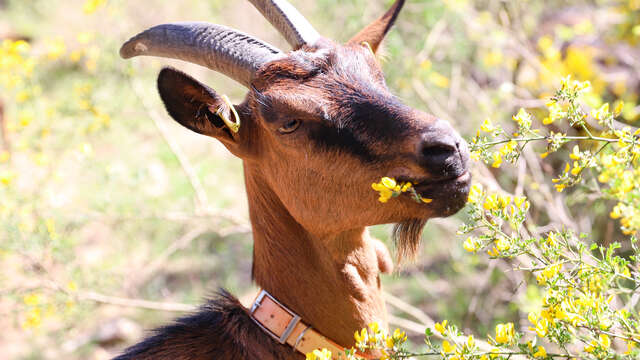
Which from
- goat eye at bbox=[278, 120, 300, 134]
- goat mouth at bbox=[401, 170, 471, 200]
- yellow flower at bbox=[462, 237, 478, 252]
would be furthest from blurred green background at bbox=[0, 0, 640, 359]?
yellow flower at bbox=[462, 237, 478, 252]

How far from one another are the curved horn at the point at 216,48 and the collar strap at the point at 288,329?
967mm

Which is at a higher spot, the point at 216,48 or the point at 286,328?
the point at 216,48

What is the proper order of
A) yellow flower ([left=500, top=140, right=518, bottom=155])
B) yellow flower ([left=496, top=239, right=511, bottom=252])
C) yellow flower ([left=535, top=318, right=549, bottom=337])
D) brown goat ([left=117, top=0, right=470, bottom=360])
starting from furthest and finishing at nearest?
brown goat ([left=117, top=0, right=470, bottom=360]) → yellow flower ([left=500, top=140, right=518, bottom=155]) → yellow flower ([left=496, top=239, right=511, bottom=252]) → yellow flower ([left=535, top=318, right=549, bottom=337])

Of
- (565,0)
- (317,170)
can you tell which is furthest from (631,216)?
(565,0)

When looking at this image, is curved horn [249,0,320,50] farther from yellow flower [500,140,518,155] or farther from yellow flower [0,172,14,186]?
yellow flower [0,172,14,186]

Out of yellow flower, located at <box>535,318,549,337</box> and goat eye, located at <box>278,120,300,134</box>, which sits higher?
goat eye, located at <box>278,120,300,134</box>

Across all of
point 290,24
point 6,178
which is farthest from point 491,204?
point 6,178

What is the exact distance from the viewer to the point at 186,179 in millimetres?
6379

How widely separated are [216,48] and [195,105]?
0.27 m

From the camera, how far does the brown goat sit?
7.45 feet

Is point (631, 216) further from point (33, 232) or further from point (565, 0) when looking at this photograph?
point (565, 0)

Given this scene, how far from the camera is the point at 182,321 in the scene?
2848 mm

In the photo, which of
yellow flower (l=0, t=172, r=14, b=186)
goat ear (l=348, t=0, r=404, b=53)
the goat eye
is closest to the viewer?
the goat eye

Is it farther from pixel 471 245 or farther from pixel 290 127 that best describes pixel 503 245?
pixel 290 127
